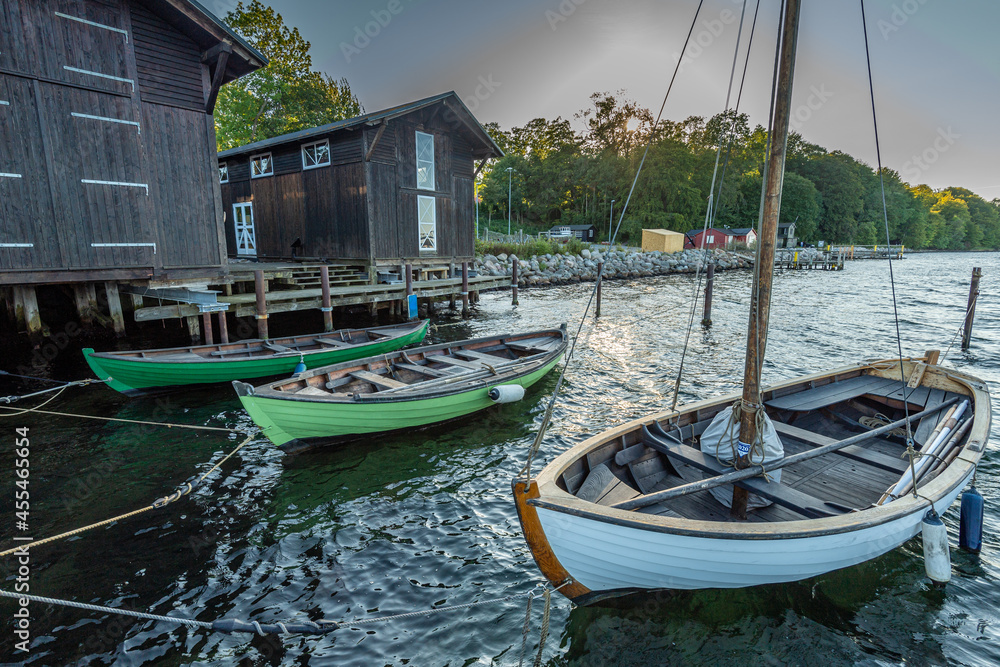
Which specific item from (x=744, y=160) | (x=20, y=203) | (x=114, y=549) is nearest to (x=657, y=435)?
(x=114, y=549)

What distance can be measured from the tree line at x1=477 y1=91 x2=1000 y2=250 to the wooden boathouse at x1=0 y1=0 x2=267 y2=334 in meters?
47.1

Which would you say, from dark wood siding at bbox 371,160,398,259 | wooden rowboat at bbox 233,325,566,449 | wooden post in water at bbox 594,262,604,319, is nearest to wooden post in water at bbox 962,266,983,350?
wooden post in water at bbox 594,262,604,319

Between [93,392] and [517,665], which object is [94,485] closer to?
[93,392]

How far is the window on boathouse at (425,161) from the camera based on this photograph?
20391 mm

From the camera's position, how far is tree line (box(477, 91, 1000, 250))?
67875 millimetres

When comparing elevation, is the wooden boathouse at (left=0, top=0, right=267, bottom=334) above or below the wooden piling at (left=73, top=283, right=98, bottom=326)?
above

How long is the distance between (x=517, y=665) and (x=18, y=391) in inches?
513

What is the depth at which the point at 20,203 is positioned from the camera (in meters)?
A: 10.1

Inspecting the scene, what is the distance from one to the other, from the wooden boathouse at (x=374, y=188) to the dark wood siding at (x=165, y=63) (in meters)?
5.83

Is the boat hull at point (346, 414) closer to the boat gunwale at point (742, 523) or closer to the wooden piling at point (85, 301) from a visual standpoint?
the boat gunwale at point (742, 523)

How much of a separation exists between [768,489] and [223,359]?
10571 millimetres

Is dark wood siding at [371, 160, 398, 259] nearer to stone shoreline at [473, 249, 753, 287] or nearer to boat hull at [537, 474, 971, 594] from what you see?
stone shoreline at [473, 249, 753, 287]

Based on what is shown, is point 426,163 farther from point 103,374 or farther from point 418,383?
point 418,383

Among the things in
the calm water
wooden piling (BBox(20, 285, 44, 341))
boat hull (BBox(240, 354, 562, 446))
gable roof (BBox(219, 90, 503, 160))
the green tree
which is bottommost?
the calm water
